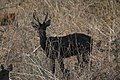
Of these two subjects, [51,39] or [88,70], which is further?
[51,39]

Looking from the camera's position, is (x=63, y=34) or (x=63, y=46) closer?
(x=63, y=46)

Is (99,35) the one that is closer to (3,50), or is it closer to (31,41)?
(31,41)

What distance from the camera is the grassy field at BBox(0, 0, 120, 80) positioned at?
6.08 meters

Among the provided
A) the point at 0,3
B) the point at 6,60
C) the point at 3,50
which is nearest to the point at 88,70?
the point at 6,60

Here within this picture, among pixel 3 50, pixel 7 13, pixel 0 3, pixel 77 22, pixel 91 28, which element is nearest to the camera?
pixel 3 50

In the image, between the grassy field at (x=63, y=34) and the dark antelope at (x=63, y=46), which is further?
the dark antelope at (x=63, y=46)

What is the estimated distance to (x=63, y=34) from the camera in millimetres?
8445

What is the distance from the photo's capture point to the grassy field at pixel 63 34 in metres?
6.08

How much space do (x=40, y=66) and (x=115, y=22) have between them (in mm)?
2622

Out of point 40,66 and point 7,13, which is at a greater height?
point 7,13

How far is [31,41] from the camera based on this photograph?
814cm

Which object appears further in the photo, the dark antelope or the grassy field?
the dark antelope

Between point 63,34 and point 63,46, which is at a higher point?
point 63,34

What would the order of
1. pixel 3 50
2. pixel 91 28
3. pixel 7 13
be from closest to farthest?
pixel 3 50 → pixel 91 28 → pixel 7 13
